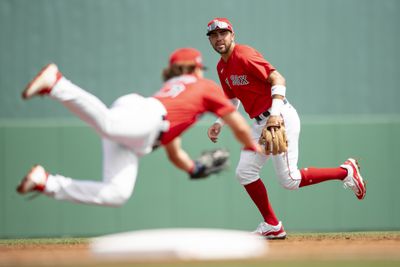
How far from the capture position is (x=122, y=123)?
507 centimetres

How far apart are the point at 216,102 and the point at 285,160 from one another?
1.42 m

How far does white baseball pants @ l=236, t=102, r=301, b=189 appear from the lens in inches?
259

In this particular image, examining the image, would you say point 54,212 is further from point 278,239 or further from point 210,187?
point 278,239

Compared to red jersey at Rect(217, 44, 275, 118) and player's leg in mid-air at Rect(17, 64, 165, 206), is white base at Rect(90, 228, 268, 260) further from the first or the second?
red jersey at Rect(217, 44, 275, 118)

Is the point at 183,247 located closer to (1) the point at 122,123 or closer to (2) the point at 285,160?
(1) the point at 122,123

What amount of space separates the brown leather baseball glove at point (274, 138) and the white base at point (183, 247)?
42.7 inches

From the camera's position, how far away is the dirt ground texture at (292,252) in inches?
196

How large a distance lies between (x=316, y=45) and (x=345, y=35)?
38 cm

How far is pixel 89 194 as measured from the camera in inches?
201

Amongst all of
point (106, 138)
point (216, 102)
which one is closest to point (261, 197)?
point (216, 102)

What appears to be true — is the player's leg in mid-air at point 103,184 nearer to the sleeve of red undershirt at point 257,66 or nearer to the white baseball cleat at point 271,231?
the sleeve of red undershirt at point 257,66

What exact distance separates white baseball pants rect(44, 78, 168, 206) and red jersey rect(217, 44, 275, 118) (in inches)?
57.7

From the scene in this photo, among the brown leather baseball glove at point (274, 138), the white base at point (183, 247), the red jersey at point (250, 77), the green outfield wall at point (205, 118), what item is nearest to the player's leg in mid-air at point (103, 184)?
the white base at point (183, 247)

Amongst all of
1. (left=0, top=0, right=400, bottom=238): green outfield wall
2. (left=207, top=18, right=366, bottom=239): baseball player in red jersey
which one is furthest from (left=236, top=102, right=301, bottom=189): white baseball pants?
(left=0, top=0, right=400, bottom=238): green outfield wall
